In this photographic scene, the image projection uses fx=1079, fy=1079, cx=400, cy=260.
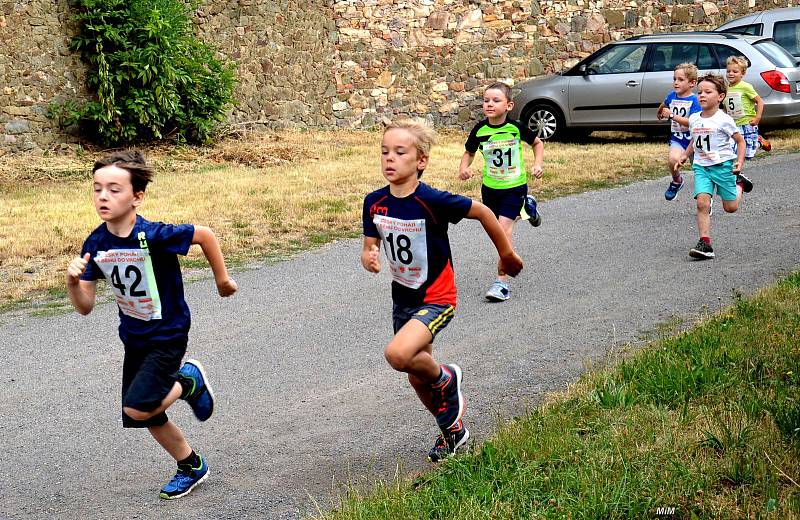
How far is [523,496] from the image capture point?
12.9 ft

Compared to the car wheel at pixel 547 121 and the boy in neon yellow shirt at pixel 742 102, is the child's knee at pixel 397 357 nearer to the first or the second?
the boy in neon yellow shirt at pixel 742 102

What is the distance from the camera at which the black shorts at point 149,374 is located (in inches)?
174

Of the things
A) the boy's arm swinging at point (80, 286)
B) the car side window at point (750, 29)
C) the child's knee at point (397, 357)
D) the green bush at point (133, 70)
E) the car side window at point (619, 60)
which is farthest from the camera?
the car side window at point (750, 29)

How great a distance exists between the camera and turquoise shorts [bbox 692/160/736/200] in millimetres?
8977

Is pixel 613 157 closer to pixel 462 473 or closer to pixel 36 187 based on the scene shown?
pixel 36 187

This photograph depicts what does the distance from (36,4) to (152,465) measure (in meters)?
11.7

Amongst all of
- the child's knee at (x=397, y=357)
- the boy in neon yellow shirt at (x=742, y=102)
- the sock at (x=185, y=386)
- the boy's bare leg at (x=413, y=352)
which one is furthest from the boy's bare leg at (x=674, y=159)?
the sock at (x=185, y=386)

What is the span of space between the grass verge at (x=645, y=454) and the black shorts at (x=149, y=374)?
929 millimetres

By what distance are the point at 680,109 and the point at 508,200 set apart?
3.60 metres

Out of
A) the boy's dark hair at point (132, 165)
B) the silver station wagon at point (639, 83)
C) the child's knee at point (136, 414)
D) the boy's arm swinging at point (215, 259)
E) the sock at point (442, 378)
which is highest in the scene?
the boy's dark hair at point (132, 165)

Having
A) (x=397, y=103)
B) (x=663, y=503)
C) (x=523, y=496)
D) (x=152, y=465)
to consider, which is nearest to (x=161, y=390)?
(x=152, y=465)

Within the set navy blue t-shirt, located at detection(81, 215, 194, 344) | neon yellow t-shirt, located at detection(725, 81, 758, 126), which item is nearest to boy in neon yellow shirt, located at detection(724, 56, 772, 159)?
neon yellow t-shirt, located at detection(725, 81, 758, 126)

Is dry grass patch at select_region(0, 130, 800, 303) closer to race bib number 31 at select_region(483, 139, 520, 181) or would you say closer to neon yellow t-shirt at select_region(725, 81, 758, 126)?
neon yellow t-shirt at select_region(725, 81, 758, 126)

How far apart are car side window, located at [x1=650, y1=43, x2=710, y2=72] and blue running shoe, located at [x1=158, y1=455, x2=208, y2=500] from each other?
14062mm
